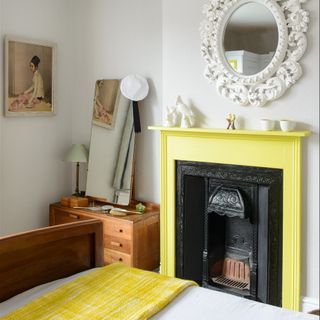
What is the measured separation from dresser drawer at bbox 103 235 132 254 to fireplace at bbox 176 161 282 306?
271mm

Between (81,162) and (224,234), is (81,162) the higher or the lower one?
the higher one

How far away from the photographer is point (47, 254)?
5.33 ft

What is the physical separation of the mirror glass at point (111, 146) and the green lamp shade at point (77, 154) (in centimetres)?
4

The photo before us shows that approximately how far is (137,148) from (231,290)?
993 mm

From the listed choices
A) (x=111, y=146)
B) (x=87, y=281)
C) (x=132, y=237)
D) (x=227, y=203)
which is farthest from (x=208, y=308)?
(x=111, y=146)

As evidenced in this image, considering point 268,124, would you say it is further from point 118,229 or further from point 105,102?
point 105,102

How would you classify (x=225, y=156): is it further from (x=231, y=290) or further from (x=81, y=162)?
(x=81, y=162)

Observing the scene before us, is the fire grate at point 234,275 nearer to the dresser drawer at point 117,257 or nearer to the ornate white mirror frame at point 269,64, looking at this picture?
the dresser drawer at point 117,257

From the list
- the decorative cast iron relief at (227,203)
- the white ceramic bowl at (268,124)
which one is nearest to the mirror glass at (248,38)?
the white ceramic bowl at (268,124)

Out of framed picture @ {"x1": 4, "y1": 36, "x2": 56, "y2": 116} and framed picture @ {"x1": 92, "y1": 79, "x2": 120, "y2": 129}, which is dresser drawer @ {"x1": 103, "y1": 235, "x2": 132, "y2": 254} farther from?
framed picture @ {"x1": 4, "y1": 36, "x2": 56, "y2": 116}

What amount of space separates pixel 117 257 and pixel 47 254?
1.04 m

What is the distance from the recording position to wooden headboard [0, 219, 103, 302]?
1488mm

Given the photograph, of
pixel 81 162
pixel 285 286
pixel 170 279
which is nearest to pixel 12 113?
pixel 81 162

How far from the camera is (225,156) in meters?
2.24
